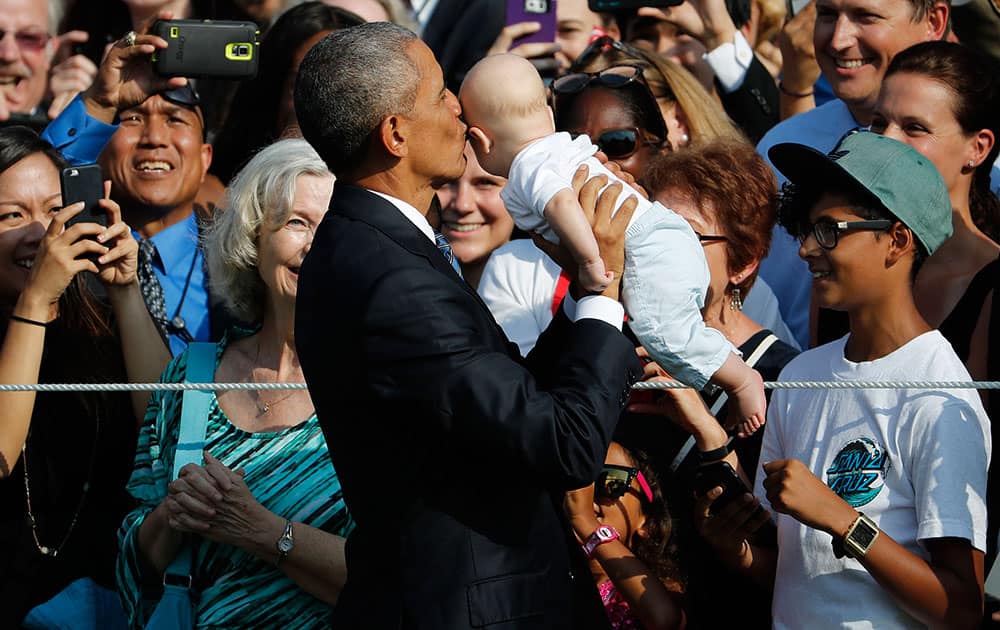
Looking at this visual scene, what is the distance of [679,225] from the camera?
105 inches

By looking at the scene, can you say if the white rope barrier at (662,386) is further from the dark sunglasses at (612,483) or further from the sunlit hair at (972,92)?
the sunlit hair at (972,92)

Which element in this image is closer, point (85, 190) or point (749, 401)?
point (749, 401)

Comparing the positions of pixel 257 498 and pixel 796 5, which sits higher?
pixel 796 5

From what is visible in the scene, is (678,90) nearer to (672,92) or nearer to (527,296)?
(672,92)

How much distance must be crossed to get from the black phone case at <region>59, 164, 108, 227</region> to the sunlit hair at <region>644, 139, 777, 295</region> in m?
1.48

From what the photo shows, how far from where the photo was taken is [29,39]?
17.3 feet

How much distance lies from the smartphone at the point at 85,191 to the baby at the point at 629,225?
132 centimetres

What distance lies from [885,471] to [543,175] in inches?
37.1

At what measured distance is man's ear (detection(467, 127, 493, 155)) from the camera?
2721 millimetres

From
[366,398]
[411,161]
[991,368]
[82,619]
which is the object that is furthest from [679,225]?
[82,619]

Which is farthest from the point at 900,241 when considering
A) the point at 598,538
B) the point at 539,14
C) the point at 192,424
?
the point at 539,14

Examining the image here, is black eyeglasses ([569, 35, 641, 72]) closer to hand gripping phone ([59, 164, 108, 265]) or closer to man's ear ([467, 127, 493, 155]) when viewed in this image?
hand gripping phone ([59, 164, 108, 265])

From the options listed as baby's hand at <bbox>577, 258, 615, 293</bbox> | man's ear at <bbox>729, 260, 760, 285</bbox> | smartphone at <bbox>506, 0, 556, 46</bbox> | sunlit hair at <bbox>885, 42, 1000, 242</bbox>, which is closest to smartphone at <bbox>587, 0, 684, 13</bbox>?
smartphone at <bbox>506, 0, 556, 46</bbox>

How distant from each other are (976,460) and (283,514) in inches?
60.2
